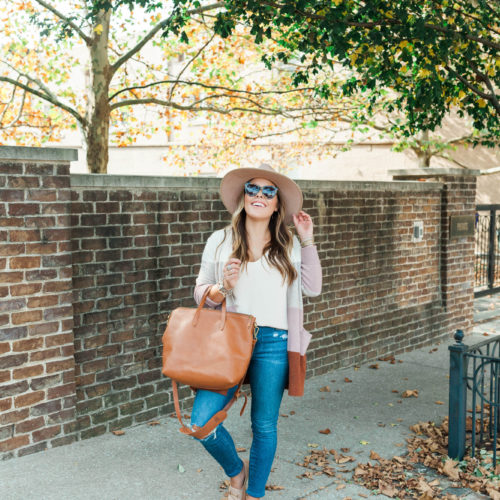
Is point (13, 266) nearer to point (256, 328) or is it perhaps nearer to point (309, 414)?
point (256, 328)

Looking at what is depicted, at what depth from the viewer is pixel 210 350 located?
11.0 ft

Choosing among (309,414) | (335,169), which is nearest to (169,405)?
(309,414)

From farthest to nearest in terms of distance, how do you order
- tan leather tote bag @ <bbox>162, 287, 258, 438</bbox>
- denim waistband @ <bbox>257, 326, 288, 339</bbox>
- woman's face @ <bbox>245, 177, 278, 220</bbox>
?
woman's face @ <bbox>245, 177, 278, 220</bbox> → denim waistband @ <bbox>257, 326, 288, 339</bbox> → tan leather tote bag @ <bbox>162, 287, 258, 438</bbox>

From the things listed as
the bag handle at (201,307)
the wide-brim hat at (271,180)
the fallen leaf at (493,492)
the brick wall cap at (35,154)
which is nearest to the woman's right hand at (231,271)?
the bag handle at (201,307)

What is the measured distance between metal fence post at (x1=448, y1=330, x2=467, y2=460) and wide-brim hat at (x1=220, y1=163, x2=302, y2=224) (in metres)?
1.72

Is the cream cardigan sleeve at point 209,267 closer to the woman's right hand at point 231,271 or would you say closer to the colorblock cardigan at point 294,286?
the colorblock cardigan at point 294,286

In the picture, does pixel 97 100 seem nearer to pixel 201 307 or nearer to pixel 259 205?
pixel 259 205

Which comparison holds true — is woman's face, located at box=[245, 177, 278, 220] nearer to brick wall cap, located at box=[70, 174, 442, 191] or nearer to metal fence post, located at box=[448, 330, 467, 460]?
brick wall cap, located at box=[70, 174, 442, 191]

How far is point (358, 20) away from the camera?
19.3 ft

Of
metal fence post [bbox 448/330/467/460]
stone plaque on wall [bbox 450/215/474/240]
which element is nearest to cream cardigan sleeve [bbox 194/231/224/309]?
metal fence post [bbox 448/330/467/460]

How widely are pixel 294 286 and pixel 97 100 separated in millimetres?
6867

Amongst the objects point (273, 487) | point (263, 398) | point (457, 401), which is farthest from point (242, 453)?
point (457, 401)

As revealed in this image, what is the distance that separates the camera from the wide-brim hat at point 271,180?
12.0ft

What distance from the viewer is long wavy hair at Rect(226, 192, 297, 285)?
140 inches
